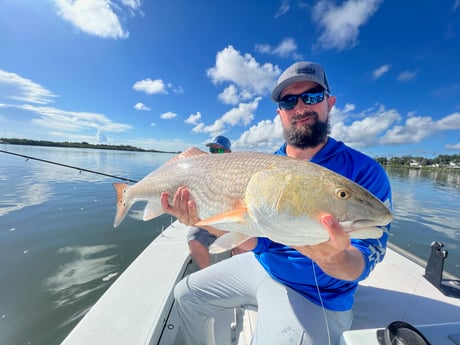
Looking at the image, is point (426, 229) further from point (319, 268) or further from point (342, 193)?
point (342, 193)

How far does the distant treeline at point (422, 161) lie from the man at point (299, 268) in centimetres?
11684

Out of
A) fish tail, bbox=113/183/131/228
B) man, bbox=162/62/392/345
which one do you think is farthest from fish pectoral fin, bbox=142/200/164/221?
fish tail, bbox=113/183/131/228

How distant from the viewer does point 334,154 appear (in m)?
2.40

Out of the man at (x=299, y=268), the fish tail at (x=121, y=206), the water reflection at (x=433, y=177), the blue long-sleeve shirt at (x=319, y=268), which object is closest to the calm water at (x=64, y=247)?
the fish tail at (x=121, y=206)

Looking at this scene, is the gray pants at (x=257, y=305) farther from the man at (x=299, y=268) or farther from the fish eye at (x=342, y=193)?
the fish eye at (x=342, y=193)

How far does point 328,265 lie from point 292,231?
1.58 feet

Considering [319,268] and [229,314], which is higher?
[319,268]

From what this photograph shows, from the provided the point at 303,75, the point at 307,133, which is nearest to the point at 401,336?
the point at 307,133

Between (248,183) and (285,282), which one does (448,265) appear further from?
(248,183)

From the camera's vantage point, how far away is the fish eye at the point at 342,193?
52.8 inches

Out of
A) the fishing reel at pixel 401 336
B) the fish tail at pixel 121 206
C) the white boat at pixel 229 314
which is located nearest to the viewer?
the fishing reel at pixel 401 336

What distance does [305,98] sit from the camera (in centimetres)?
269

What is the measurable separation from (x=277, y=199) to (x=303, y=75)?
1.68m

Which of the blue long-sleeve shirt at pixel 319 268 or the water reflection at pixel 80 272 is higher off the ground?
the blue long-sleeve shirt at pixel 319 268
